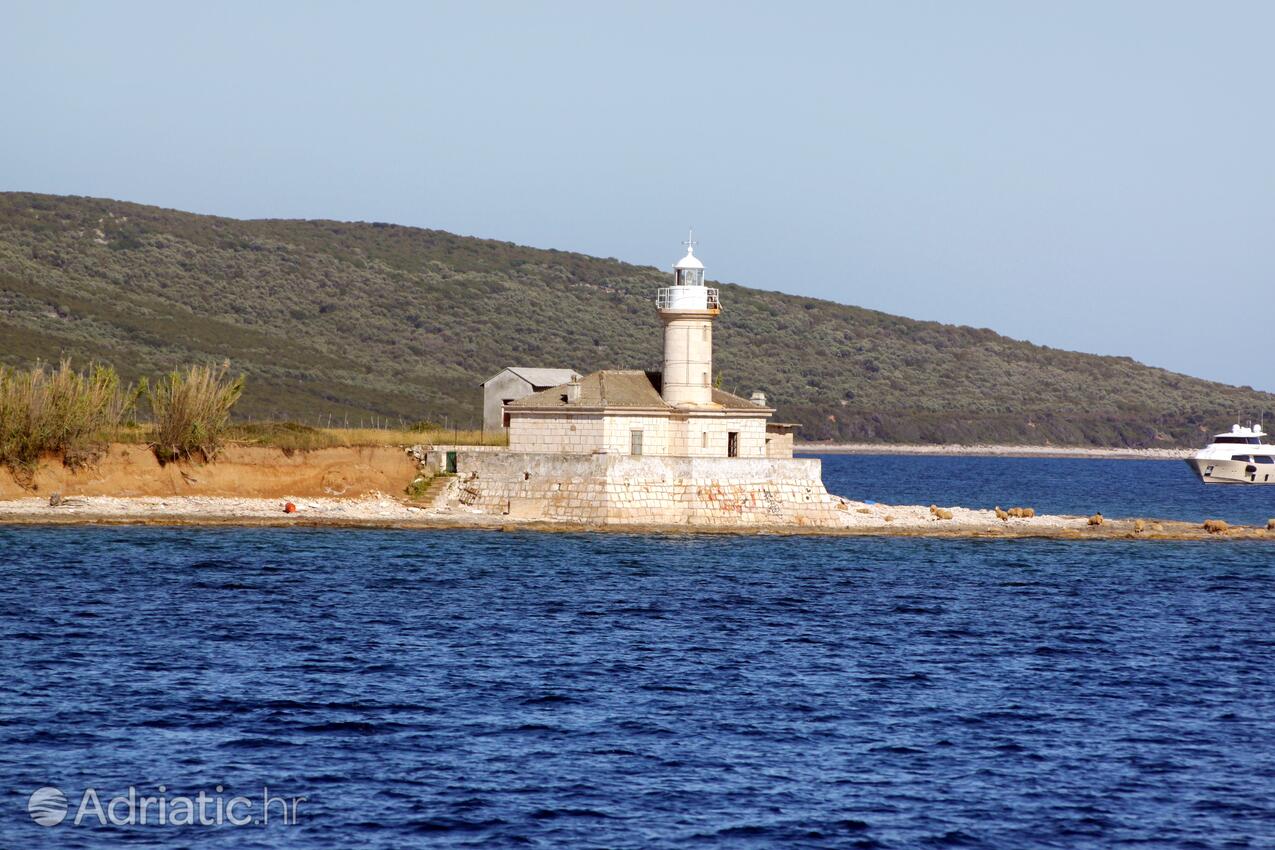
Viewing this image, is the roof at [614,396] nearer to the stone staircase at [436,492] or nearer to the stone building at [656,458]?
Answer: the stone building at [656,458]

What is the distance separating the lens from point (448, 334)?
119m

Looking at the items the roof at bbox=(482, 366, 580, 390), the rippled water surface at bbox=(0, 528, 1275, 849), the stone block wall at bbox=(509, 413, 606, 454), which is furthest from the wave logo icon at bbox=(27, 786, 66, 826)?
the roof at bbox=(482, 366, 580, 390)

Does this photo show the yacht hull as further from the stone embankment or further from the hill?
the stone embankment

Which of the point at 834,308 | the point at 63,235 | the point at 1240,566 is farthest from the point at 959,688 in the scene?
the point at 834,308

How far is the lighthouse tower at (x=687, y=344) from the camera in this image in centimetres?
4319

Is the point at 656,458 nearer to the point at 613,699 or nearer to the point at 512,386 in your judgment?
the point at 512,386

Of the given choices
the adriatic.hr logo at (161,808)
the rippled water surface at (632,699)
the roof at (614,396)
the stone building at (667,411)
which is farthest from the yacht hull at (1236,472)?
the adriatic.hr logo at (161,808)

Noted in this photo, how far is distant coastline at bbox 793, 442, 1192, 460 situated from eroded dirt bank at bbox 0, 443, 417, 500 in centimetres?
7271

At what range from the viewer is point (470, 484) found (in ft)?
143

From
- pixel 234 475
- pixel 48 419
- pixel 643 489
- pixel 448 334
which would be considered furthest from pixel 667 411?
pixel 448 334

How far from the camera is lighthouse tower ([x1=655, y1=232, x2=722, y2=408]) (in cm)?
4319

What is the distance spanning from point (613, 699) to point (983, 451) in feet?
374

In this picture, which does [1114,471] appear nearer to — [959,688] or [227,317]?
[227,317]

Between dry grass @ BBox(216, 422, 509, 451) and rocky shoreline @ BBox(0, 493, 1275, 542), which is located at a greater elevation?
Result: dry grass @ BBox(216, 422, 509, 451)
